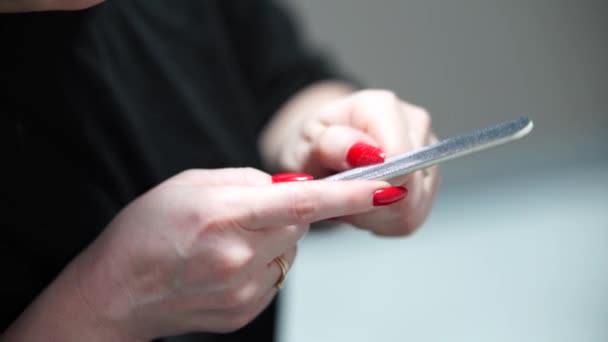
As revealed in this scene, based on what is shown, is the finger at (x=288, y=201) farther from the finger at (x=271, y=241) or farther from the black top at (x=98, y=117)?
the black top at (x=98, y=117)

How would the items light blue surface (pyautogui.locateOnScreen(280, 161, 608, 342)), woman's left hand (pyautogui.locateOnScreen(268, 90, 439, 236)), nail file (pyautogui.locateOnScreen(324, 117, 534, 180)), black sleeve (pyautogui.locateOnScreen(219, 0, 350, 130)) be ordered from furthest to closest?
light blue surface (pyautogui.locateOnScreen(280, 161, 608, 342)), black sleeve (pyautogui.locateOnScreen(219, 0, 350, 130)), woman's left hand (pyautogui.locateOnScreen(268, 90, 439, 236)), nail file (pyautogui.locateOnScreen(324, 117, 534, 180))

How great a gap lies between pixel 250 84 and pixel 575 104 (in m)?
0.97

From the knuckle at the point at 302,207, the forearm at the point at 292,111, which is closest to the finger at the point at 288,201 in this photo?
the knuckle at the point at 302,207

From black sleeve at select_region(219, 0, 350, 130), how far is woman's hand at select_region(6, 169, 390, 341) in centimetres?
27

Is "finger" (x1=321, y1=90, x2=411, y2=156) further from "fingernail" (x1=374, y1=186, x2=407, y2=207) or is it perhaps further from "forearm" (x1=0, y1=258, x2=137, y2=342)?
"forearm" (x1=0, y1=258, x2=137, y2=342)

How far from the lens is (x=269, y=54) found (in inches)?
23.0

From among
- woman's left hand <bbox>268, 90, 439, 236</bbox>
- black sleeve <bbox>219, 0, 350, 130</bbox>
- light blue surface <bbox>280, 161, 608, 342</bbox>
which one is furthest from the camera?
light blue surface <bbox>280, 161, 608, 342</bbox>

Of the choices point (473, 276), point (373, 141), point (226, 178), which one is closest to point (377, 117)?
point (373, 141)

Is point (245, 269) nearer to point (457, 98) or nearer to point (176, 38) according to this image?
point (176, 38)

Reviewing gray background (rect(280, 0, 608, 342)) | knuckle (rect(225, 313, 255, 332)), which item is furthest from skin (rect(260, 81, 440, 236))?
gray background (rect(280, 0, 608, 342))

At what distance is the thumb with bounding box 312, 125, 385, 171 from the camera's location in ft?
1.24

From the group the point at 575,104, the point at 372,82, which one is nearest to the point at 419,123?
the point at 372,82

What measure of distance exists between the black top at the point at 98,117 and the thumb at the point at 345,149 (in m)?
0.11

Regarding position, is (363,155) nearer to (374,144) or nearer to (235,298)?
(374,144)
